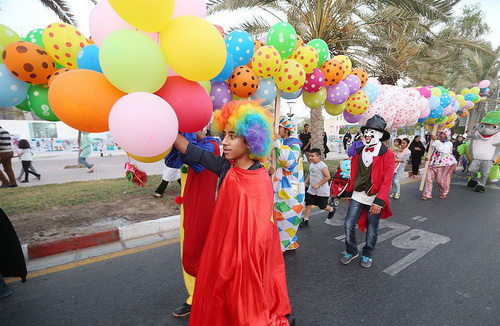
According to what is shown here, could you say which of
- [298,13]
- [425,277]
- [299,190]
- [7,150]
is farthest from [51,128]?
[425,277]

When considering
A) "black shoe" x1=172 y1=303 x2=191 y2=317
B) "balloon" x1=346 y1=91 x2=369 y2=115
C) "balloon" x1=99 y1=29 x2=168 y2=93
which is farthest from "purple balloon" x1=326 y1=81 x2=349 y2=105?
"black shoe" x1=172 y1=303 x2=191 y2=317

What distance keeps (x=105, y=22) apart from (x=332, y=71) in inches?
112

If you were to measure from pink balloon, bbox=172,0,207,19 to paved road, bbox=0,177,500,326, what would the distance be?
2067mm

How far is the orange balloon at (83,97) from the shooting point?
159 centimetres

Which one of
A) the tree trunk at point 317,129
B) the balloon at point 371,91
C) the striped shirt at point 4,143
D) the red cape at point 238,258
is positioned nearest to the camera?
the red cape at point 238,258

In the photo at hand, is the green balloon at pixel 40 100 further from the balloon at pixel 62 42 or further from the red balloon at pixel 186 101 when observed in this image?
the red balloon at pixel 186 101

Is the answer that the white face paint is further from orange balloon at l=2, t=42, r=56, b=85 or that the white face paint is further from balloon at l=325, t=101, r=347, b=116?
orange balloon at l=2, t=42, r=56, b=85

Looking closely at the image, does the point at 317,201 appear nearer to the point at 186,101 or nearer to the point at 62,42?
the point at 186,101

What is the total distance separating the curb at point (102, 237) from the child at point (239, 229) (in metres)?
2.73

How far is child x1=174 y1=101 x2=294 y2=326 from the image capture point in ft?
5.52

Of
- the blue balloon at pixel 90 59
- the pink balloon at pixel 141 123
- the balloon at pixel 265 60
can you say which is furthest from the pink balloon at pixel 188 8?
the balloon at pixel 265 60

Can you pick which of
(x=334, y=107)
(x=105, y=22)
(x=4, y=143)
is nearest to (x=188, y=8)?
(x=105, y=22)

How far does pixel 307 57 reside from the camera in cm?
338

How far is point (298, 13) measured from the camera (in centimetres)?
769
